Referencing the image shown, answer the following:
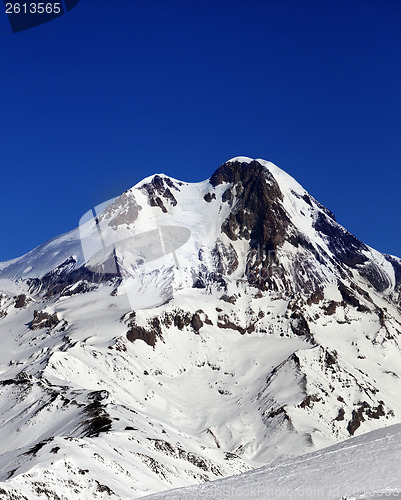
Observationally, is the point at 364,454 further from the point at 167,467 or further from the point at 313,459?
the point at 167,467

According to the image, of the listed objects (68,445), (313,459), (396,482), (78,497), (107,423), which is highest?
(107,423)

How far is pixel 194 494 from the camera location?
68562 mm

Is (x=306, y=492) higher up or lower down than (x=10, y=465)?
lower down

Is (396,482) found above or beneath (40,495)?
beneath

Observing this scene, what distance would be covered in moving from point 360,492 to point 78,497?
7721cm

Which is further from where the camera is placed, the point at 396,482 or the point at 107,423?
the point at 107,423

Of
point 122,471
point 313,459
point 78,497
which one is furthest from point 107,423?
point 313,459

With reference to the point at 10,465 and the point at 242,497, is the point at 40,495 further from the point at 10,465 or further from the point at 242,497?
the point at 242,497

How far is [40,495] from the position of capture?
118 metres

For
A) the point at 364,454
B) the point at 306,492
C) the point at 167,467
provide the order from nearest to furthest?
the point at 306,492 < the point at 364,454 < the point at 167,467

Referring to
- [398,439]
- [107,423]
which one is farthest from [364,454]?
[107,423]

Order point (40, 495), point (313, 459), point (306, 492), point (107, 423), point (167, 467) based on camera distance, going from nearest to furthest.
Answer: point (306, 492) < point (313, 459) < point (40, 495) < point (167, 467) < point (107, 423)

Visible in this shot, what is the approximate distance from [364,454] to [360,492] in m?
12.5

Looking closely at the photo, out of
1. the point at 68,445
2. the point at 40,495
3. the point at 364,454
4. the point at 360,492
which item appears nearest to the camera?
the point at 360,492
